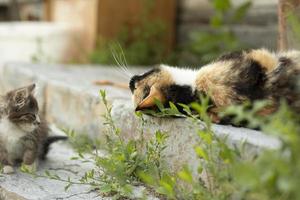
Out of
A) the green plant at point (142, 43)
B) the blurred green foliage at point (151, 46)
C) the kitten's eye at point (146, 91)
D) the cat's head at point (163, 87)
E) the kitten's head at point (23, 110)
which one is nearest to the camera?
the cat's head at point (163, 87)

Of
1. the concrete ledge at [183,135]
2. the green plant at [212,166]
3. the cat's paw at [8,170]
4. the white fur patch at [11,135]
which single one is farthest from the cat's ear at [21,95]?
the concrete ledge at [183,135]

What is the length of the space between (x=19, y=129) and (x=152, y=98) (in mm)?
1024

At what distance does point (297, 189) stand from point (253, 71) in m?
0.97

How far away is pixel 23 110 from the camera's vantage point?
324 cm

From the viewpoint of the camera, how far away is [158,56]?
6.15 meters

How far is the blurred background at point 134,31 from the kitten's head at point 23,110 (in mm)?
2319

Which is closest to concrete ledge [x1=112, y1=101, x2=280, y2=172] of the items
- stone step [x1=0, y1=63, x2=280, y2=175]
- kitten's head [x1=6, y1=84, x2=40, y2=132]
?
stone step [x1=0, y1=63, x2=280, y2=175]

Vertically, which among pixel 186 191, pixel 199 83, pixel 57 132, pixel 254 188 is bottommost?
pixel 57 132

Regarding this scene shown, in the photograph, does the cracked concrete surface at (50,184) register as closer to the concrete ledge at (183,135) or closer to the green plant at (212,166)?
the green plant at (212,166)

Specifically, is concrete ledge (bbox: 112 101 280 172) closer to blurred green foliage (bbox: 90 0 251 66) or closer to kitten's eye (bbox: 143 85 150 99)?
kitten's eye (bbox: 143 85 150 99)

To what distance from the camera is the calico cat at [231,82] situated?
2.51 metres

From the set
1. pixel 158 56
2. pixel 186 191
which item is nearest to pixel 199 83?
pixel 186 191

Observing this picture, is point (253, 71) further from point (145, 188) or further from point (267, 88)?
point (145, 188)

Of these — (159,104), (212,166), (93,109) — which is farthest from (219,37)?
(212,166)
